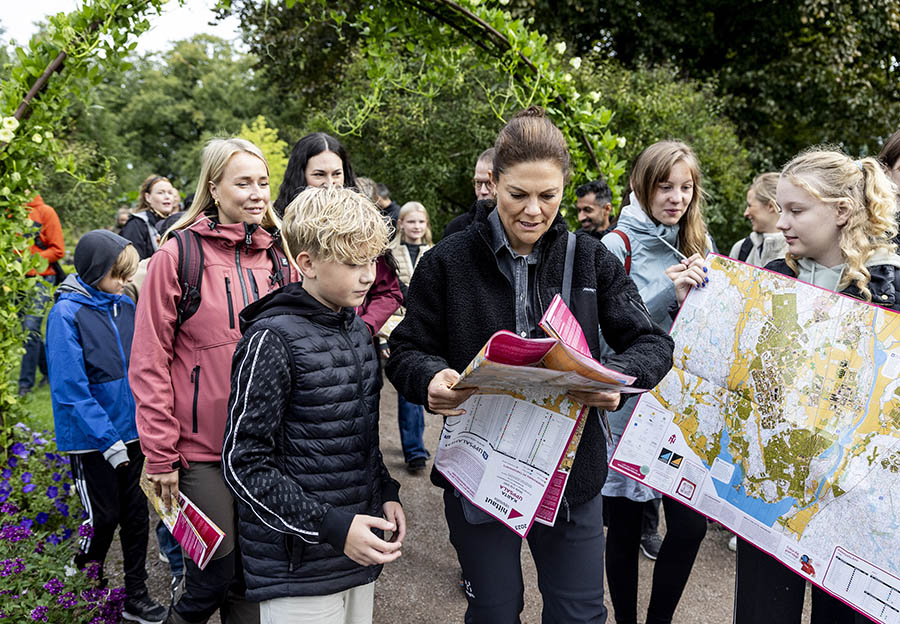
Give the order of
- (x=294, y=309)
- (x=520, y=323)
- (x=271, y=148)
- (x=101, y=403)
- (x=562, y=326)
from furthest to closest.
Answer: (x=271, y=148) → (x=101, y=403) → (x=520, y=323) → (x=294, y=309) → (x=562, y=326)

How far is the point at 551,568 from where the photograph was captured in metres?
2.16

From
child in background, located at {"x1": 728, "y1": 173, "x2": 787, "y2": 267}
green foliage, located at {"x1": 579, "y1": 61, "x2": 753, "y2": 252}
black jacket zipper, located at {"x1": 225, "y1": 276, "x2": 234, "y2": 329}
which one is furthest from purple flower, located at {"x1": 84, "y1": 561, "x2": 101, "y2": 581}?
green foliage, located at {"x1": 579, "y1": 61, "x2": 753, "y2": 252}

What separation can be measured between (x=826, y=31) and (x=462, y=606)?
16.2 meters

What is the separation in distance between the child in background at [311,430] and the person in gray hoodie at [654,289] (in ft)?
4.18

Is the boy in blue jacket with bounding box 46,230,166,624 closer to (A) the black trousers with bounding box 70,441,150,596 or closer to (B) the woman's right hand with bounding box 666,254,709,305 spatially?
(A) the black trousers with bounding box 70,441,150,596

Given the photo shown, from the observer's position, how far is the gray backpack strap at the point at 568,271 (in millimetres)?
2127

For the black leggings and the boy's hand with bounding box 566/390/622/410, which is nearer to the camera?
the boy's hand with bounding box 566/390/622/410

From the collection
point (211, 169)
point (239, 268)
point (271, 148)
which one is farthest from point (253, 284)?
point (271, 148)

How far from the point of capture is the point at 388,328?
13.9ft

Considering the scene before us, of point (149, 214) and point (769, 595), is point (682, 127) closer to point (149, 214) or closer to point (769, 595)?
point (149, 214)

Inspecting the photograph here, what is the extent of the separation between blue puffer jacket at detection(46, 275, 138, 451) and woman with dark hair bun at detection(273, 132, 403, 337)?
42.2 inches

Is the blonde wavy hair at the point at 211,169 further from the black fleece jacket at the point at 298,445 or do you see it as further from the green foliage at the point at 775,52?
the green foliage at the point at 775,52

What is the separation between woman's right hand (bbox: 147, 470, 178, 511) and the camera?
7.63ft

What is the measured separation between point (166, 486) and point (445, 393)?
1.24 meters
